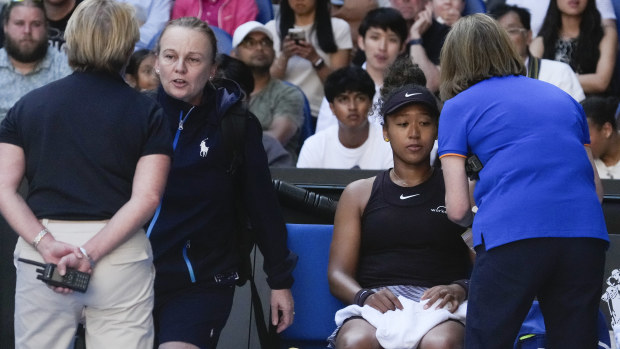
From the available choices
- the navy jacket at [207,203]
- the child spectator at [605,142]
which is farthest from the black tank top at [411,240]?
the child spectator at [605,142]

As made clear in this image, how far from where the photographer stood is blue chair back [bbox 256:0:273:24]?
8508 millimetres

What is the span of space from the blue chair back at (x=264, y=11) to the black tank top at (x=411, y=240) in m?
4.25

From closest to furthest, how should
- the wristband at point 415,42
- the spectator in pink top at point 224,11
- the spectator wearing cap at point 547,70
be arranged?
the spectator wearing cap at point 547,70
the wristband at point 415,42
the spectator in pink top at point 224,11

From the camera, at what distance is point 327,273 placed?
A: 15.5 feet

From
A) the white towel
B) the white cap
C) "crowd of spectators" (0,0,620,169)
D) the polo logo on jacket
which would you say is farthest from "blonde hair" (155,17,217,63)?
the white cap

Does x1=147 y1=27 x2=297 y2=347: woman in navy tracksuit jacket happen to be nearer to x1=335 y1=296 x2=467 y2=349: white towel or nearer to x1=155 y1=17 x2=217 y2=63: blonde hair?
x1=155 y1=17 x2=217 y2=63: blonde hair

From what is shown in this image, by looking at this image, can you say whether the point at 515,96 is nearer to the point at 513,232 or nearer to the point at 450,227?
the point at 513,232

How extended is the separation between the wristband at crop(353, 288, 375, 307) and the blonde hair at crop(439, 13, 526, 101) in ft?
3.42

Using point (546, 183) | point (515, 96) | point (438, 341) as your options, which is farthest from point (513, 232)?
point (438, 341)

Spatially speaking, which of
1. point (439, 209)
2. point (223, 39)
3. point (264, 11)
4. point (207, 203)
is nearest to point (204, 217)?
point (207, 203)

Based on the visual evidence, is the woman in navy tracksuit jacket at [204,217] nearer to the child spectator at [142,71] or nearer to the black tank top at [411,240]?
the black tank top at [411,240]

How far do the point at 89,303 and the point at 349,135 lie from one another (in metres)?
3.31

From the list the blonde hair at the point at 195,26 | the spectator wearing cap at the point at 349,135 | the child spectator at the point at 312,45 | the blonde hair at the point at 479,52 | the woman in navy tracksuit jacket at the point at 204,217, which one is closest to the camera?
the blonde hair at the point at 479,52

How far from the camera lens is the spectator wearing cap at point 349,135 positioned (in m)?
6.34
